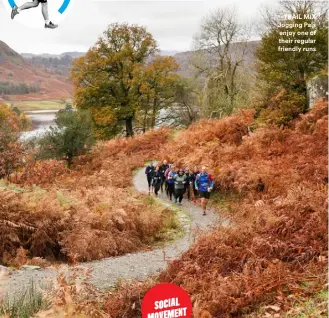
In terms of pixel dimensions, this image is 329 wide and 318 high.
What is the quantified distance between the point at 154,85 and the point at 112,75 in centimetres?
364

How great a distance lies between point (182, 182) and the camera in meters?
15.6

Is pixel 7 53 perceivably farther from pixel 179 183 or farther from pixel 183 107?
pixel 179 183

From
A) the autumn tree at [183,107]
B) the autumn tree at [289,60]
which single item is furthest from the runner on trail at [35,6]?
the autumn tree at [183,107]

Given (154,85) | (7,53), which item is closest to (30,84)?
(7,53)

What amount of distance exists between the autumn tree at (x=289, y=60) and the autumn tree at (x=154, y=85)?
46.7 ft

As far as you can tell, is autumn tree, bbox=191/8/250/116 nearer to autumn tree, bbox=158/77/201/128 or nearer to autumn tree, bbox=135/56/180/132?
autumn tree, bbox=135/56/180/132

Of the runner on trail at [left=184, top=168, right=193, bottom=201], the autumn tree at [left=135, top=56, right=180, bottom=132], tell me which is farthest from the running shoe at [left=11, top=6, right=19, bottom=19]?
the autumn tree at [left=135, top=56, right=180, bottom=132]

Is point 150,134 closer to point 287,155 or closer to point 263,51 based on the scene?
point 263,51

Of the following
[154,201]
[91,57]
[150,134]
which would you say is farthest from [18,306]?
[91,57]

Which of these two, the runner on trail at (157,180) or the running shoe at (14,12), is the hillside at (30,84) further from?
the running shoe at (14,12)

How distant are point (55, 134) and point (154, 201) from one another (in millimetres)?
11589

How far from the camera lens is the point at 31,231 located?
973 centimetres

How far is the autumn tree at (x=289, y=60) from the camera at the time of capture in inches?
524

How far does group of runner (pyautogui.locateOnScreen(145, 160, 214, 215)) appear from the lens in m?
14.2
